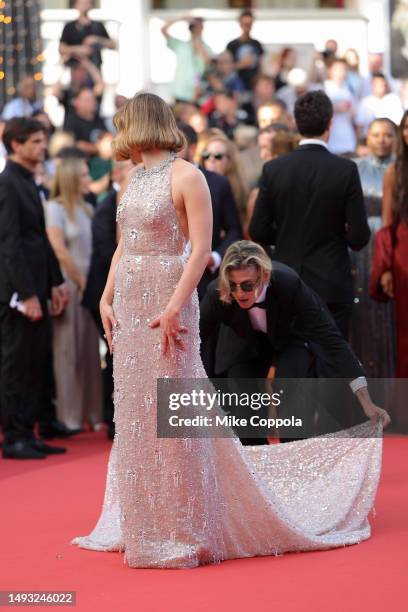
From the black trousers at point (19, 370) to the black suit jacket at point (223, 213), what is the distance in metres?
1.14

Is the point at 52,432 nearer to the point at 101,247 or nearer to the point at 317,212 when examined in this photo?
the point at 101,247

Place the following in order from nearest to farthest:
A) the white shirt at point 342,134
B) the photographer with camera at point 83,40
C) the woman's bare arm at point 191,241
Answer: the woman's bare arm at point 191,241
the white shirt at point 342,134
the photographer with camera at point 83,40

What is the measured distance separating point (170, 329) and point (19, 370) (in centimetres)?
358

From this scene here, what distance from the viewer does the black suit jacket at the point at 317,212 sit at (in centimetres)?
748

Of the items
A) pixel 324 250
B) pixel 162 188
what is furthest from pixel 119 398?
pixel 324 250

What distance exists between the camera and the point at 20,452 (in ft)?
27.2

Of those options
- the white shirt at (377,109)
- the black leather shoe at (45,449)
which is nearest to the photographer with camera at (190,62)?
the white shirt at (377,109)

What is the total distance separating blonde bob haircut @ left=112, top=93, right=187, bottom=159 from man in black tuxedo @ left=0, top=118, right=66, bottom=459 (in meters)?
3.24

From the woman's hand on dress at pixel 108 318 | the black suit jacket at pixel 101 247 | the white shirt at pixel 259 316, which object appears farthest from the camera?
the black suit jacket at pixel 101 247

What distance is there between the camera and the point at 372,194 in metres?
9.29

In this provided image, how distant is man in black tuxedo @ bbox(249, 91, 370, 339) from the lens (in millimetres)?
7473

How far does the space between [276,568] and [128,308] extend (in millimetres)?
1073

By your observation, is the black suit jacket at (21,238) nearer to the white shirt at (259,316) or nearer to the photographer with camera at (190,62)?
the white shirt at (259,316)

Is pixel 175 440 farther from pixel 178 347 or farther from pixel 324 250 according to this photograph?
pixel 324 250
